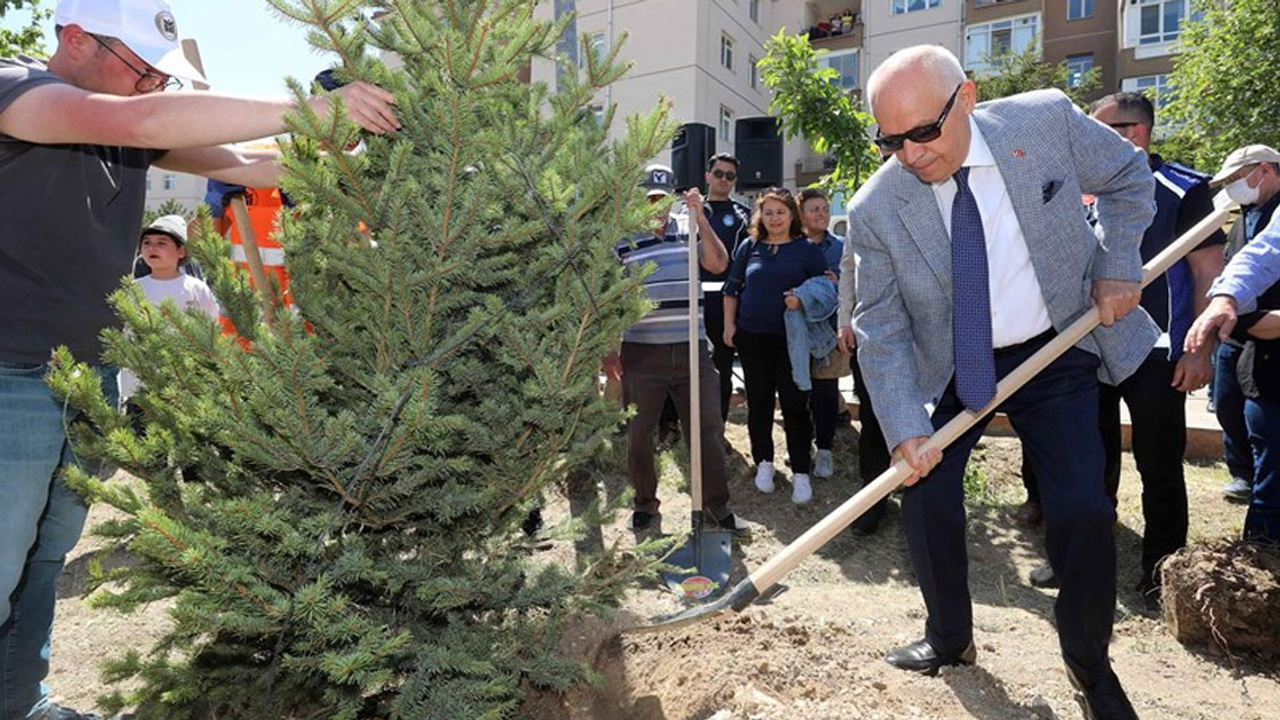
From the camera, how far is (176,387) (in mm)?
1796

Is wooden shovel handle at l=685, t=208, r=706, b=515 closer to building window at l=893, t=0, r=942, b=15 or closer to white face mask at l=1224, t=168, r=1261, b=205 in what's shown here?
Answer: white face mask at l=1224, t=168, r=1261, b=205

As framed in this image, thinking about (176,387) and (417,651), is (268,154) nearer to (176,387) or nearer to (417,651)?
(176,387)

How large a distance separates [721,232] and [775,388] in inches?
63.9

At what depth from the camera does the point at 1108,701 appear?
7.82 feet

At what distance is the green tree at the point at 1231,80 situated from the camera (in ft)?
51.4

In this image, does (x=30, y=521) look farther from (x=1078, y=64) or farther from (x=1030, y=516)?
(x=1078, y=64)

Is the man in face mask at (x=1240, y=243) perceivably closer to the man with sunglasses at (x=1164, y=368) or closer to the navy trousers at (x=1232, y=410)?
the navy trousers at (x=1232, y=410)

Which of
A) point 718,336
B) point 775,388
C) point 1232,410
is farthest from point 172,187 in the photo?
point 1232,410

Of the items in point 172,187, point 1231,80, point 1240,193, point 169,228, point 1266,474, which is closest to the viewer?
point 1240,193

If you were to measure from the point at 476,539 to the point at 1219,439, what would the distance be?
253 inches

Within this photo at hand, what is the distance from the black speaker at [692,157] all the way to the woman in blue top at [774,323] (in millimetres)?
507

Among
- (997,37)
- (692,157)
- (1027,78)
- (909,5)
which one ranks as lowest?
(692,157)

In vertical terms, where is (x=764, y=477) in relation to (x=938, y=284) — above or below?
below

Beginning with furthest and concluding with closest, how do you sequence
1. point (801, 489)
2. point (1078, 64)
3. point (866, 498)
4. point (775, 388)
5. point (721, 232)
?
point (1078, 64), point (721, 232), point (775, 388), point (801, 489), point (866, 498)
